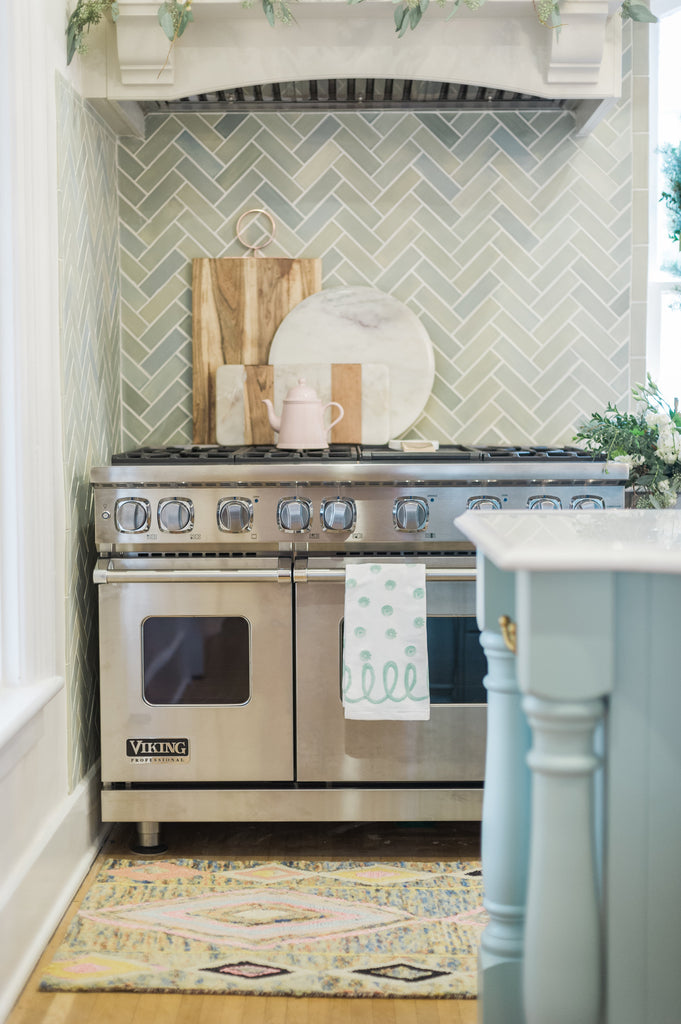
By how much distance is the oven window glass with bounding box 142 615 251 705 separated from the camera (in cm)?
242

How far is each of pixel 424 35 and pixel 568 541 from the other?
183 centimetres

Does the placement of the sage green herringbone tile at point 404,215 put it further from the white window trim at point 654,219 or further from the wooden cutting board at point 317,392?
the white window trim at point 654,219

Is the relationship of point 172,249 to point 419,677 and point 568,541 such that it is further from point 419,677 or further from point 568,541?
point 568,541

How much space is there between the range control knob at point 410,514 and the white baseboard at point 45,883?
1.04 meters

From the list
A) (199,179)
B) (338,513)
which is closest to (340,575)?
(338,513)

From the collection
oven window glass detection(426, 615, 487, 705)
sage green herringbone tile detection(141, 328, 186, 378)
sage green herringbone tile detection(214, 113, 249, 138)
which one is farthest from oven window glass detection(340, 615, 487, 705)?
sage green herringbone tile detection(214, 113, 249, 138)

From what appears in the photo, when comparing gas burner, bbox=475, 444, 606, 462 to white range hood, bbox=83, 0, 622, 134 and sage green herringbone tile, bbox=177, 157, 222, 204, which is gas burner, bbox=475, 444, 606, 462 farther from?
sage green herringbone tile, bbox=177, 157, 222, 204

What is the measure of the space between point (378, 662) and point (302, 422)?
2.37 feet

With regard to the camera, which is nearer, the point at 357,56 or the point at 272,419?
the point at 357,56

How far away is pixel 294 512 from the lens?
2.40 metres

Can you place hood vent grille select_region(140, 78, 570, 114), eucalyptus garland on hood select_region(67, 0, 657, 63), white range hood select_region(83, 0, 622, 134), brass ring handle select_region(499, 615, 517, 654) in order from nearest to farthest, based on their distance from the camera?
brass ring handle select_region(499, 615, 517, 654) → eucalyptus garland on hood select_region(67, 0, 657, 63) → white range hood select_region(83, 0, 622, 134) → hood vent grille select_region(140, 78, 570, 114)

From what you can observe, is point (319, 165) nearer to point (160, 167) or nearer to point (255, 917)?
point (160, 167)

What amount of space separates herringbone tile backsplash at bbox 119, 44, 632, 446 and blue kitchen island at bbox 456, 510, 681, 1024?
1882 millimetres

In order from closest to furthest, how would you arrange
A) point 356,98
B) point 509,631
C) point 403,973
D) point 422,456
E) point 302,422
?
point 509,631, point 403,973, point 422,456, point 302,422, point 356,98
